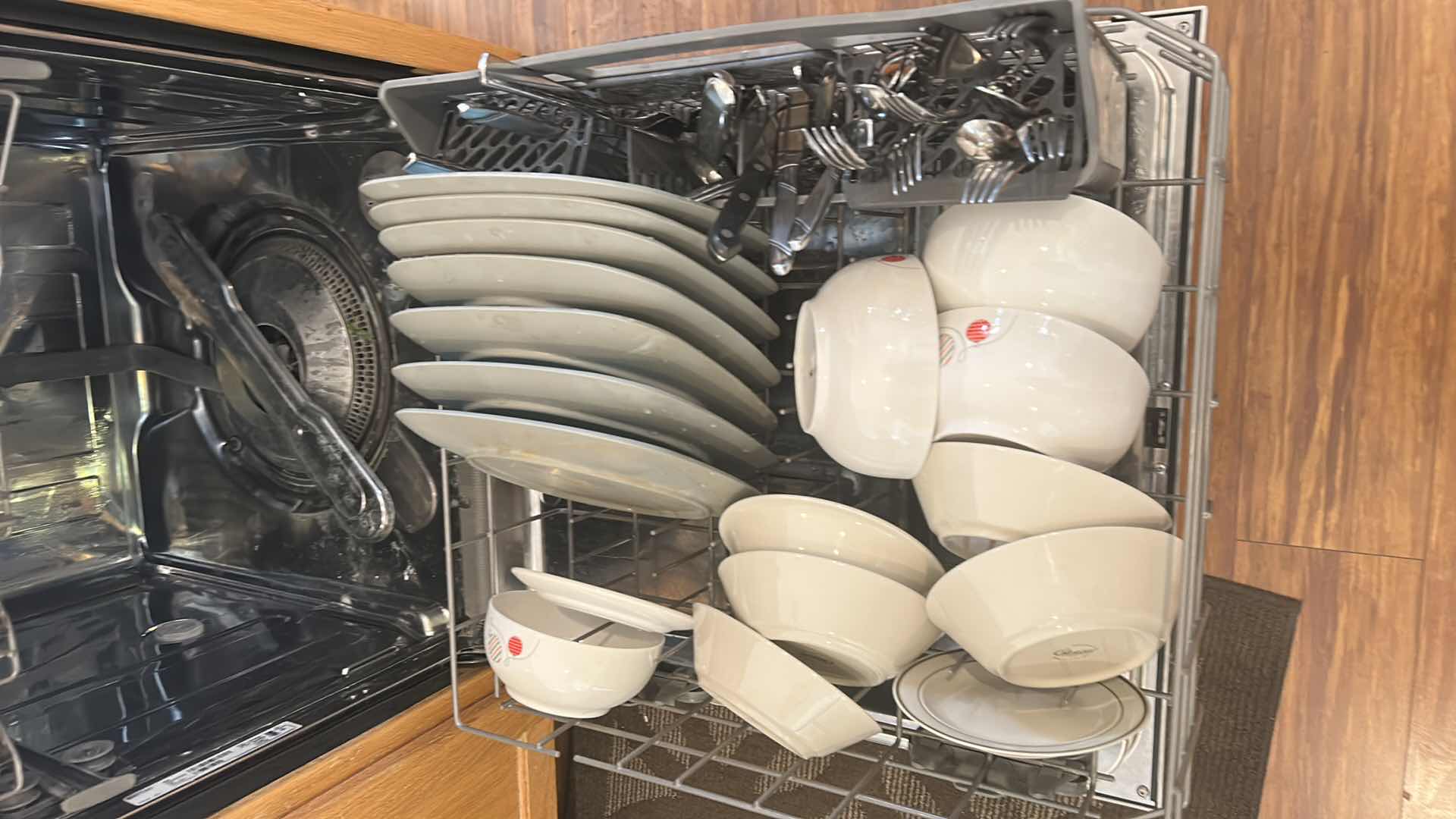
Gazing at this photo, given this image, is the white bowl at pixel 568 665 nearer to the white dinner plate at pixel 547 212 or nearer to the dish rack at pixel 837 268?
the dish rack at pixel 837 268

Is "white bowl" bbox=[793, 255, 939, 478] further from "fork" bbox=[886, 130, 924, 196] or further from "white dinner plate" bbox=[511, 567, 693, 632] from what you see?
"white dinner plate" bbox=[511, 567, 693, 632]

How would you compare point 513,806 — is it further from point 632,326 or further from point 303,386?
point 632,326

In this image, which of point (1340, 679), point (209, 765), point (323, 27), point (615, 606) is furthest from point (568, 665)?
point (1340, 679)

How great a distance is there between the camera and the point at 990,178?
21.7 inches

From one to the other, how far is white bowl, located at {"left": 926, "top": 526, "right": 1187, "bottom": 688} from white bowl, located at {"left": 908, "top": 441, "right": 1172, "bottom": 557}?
0.01 metres

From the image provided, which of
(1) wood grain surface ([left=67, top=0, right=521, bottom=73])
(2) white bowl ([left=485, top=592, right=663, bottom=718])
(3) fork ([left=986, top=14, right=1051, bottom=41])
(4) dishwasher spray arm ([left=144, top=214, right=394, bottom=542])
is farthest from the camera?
(4) dishwasher spray arm ([left=144, top=214, right=394, bottom=542])

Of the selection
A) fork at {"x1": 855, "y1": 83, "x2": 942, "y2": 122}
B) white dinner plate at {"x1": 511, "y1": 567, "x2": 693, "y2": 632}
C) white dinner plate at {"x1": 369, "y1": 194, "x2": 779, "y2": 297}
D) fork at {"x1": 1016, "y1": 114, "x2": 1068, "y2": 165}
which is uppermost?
fork at {"x1": 855, "y1": 83, "x2": 942, "y2": 122}

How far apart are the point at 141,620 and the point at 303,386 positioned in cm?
27

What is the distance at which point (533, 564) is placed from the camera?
0.99 meters

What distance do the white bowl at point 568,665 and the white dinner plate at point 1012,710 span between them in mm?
202

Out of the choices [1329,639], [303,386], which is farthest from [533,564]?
[1329,639]

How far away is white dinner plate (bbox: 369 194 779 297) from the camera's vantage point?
2.06 feet

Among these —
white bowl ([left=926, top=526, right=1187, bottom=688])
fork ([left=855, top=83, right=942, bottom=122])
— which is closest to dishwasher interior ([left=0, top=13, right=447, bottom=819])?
fork ([left=855, top=83, right=942, bottom=122])

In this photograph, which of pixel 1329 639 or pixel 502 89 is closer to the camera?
pixel 502 89
